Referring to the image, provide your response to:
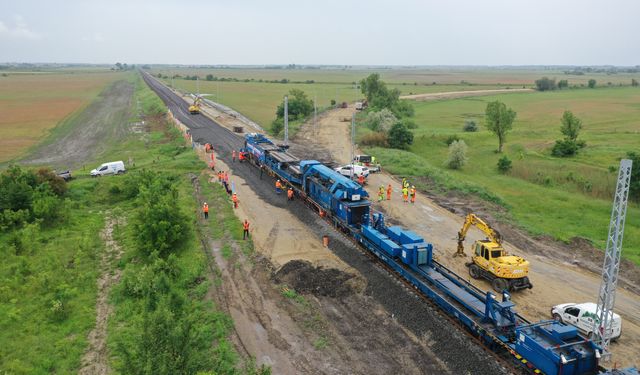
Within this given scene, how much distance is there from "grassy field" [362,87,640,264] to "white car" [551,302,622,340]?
10616 millimetres

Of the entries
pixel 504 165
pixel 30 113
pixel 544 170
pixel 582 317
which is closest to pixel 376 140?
pixel 504 165

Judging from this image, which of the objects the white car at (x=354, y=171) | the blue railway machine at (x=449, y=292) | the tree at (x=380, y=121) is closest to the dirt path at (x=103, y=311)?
the blue railway machine at (x=449, y=292)

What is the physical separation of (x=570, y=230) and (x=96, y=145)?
6176cm

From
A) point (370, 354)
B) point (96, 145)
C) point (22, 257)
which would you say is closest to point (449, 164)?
point (370, 354)

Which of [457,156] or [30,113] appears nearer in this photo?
[457,156]

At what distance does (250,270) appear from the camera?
2623 cm

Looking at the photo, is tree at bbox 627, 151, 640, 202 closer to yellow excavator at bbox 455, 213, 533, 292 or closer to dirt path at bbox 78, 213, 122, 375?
yellow excavator at bbox 455, 213, 533, 292

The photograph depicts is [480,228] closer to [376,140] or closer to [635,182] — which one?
[635,182]

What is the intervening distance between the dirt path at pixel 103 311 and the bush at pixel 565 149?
5274cm

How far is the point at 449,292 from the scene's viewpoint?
70.3 ft

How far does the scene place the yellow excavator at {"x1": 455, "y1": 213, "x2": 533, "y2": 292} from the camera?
2388 centimetres

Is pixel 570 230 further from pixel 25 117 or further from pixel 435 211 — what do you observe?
pixel 25 117

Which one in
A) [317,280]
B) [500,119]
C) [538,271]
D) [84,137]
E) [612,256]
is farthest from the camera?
[84,137]

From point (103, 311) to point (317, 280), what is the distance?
411 inches
